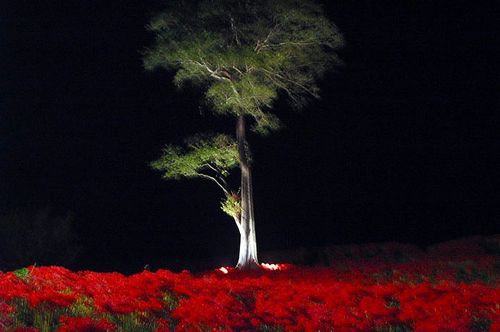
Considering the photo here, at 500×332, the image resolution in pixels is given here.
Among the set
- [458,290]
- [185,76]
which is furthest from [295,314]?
[185,76]

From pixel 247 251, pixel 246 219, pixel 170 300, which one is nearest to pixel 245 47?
pixel 246 219

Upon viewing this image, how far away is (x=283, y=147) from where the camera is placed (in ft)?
105

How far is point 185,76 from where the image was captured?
17.4 m

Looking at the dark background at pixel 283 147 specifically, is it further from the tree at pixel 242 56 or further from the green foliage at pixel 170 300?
the green foliage at pixel 170 300

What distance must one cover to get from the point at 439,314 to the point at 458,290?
1.54 m

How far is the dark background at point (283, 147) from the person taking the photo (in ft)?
94.8

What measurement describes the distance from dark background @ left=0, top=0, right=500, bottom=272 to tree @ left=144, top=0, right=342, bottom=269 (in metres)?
7.99

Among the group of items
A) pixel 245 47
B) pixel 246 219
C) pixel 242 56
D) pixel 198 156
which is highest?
pixel 245 47

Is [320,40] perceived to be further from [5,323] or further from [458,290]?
[5,323]

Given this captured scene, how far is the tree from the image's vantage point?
16688mm

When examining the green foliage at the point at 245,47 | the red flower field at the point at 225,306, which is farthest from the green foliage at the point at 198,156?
the red flower field at the point at 225,306

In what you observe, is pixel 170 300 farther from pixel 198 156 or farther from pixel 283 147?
pixel 283 147

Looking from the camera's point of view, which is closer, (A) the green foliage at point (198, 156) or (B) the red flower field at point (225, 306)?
(B) the red flower field at point (225, 306)

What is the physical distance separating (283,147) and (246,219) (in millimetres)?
14707
